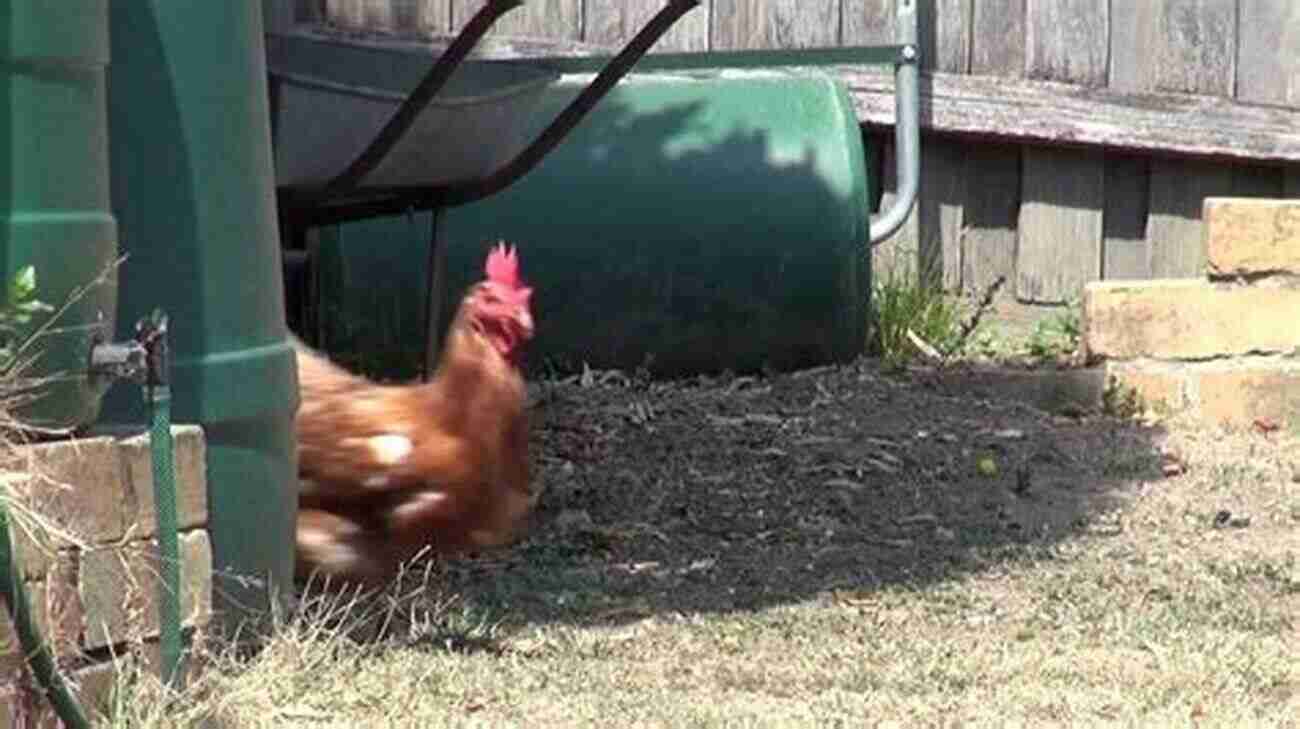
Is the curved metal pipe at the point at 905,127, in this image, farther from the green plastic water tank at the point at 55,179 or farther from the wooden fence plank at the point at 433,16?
the green plastic water tank at the point at 55,179

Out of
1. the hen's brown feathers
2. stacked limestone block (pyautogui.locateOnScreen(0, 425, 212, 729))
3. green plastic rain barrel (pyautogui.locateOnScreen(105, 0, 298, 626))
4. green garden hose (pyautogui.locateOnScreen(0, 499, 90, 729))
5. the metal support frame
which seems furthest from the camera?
the metal support frame

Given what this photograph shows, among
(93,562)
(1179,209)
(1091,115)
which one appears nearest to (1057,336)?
(1179,209)

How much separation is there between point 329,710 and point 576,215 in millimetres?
4108

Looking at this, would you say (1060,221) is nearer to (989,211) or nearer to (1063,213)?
(1063,213)

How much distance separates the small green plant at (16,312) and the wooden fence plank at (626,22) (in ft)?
18.2

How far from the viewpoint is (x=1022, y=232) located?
9.16 m

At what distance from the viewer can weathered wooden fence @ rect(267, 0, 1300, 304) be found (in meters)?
9.02

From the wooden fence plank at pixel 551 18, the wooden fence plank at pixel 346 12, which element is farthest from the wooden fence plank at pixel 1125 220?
the wooden fence plank at pixel 346 12

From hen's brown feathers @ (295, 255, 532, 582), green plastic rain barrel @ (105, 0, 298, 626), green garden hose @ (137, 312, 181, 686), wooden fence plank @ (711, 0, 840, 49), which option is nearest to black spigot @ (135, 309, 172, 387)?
green garden hose @ (137, 312, 181, 686)

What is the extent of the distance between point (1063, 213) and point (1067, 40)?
1.83 feet

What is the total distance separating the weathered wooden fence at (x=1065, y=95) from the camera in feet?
29.6

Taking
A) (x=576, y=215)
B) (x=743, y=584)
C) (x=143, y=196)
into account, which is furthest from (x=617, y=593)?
(x=576, y=215)

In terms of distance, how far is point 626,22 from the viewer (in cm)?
906

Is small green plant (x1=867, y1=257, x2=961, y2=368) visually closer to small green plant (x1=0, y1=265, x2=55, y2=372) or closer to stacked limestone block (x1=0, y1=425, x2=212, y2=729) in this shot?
stacked limestone block (x1=0, y1=425, x2=212, y2=729)
